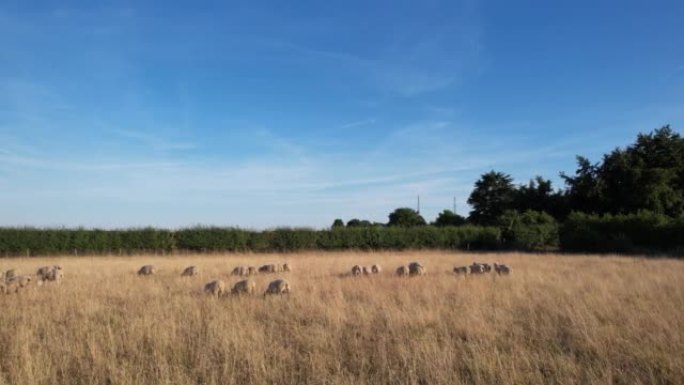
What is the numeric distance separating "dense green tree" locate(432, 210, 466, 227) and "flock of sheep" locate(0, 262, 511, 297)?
4555 cm

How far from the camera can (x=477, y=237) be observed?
162 ft

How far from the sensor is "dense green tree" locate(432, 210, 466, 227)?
68125 mm

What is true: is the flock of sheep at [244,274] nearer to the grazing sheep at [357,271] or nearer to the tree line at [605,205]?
the grazing sheep at [357,271]

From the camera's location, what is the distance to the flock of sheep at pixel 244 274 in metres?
15.6

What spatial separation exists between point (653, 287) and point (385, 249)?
3143cm

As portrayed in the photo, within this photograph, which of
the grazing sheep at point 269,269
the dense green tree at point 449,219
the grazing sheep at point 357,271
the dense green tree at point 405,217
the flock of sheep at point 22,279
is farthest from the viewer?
the dense green tree at point 405,217

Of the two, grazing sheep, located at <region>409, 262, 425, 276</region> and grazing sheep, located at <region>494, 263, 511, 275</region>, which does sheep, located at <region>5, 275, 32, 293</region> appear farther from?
grazing sheep, located at <region>494, 263, 511, 275</region>

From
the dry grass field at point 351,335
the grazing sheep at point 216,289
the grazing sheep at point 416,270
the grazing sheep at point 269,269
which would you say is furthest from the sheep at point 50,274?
the grazing sheep at point 416,270

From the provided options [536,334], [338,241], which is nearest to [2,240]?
[338,241]

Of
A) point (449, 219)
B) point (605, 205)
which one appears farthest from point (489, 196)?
point (605, 205)

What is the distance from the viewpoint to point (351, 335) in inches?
406

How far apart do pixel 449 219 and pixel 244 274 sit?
164 feet

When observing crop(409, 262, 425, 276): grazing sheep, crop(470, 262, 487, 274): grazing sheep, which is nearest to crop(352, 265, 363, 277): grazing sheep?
crop(409, 262, 425, 276): grazing sheep

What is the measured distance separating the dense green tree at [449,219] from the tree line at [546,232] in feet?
32.0
